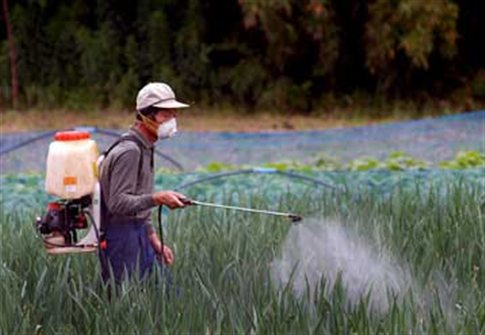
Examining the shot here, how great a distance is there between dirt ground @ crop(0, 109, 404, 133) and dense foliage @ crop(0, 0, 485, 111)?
0.30 metres

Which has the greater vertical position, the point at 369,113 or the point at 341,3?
the point at 341,3

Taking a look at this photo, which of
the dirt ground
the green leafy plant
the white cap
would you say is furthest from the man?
the dirt ground

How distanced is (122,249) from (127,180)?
221 millimetres

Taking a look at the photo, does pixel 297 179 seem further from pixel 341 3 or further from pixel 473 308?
pixel 341 3

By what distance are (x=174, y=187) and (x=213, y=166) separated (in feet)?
4.02

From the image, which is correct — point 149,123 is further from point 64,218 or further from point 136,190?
point 64,218

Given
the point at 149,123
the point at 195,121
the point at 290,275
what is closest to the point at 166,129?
the point at 149,123

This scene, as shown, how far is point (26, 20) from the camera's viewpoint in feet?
46.5

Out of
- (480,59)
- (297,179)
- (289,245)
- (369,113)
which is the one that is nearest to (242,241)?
(289,245)

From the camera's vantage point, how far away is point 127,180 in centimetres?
341

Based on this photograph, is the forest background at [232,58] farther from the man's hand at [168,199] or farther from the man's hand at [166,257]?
the man's hand at [168,199]

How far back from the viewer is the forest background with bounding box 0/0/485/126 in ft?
43.5

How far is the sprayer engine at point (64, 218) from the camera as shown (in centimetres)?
347

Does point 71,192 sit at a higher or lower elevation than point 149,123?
lower
